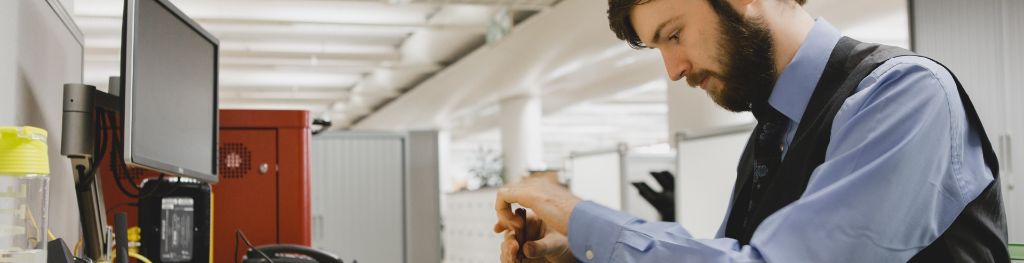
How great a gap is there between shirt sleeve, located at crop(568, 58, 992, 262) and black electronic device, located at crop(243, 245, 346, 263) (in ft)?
3.89

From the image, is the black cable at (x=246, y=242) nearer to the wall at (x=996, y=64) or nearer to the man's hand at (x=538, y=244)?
the man's hand at (x=538, y=244)

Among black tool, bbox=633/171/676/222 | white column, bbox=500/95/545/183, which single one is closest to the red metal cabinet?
black tool, bbox=633/171/676/222

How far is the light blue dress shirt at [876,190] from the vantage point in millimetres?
912

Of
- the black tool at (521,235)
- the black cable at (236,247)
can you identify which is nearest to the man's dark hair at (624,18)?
the black tool at (521,235)

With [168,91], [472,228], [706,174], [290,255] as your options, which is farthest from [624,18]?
[472,228]

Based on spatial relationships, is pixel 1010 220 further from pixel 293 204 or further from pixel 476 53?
pixel 476 53

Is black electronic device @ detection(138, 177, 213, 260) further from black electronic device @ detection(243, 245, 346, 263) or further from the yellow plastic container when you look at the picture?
the yellow plastic container

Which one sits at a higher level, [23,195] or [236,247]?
[23,195]

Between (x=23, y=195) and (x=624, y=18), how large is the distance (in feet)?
2.33

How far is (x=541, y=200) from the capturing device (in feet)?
3.62

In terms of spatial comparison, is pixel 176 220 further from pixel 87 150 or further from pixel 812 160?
pixel 812 160

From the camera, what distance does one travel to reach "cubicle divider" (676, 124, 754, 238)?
181 inches

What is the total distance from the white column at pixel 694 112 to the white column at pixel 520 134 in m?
4.45

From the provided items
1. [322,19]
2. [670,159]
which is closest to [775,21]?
[670,159]
